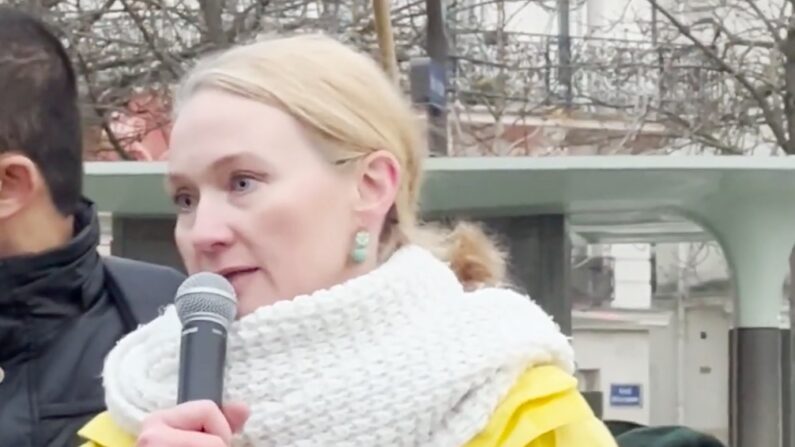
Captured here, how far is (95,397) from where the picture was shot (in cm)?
217

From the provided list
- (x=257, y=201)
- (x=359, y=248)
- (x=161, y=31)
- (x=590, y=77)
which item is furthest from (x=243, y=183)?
(x=590, y=77)

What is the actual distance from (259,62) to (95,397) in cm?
58

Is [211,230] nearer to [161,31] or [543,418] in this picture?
[543,418]

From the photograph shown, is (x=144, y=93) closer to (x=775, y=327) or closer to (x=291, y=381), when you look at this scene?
(x=775, y=327)

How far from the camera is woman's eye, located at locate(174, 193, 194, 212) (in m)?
1.78

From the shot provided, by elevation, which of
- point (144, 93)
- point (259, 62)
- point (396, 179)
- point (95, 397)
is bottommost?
point (144, 93)

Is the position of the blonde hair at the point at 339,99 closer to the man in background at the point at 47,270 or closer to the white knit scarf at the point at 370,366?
the white knit scarf at the point at 370,366

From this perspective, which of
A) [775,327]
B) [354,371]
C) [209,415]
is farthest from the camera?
[775,327]

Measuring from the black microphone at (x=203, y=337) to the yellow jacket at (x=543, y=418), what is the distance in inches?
11.1

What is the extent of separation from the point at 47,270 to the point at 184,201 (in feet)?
1.35

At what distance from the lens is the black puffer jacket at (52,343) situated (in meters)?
2.11

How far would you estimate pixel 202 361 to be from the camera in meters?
1.59

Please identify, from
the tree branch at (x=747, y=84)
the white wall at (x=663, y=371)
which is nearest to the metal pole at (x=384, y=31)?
the tree branch at (x=747, y=84)

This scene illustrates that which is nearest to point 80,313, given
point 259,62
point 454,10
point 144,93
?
point 259,62
